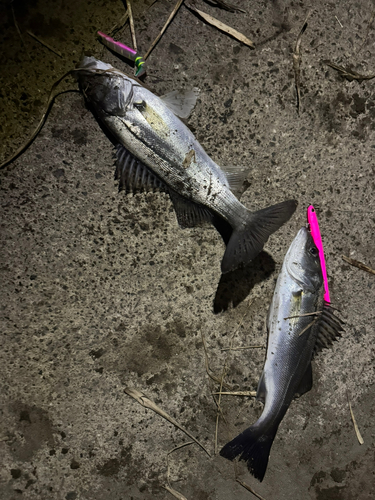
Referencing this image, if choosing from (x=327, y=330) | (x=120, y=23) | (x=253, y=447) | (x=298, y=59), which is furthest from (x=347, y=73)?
(x=253, y=447)

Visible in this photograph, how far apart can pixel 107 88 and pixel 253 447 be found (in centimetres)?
250

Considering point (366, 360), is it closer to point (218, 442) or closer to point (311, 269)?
point (311, 269)

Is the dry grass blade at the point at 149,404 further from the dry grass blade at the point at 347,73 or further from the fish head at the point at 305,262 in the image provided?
the dry grass blade at the point at 347,73

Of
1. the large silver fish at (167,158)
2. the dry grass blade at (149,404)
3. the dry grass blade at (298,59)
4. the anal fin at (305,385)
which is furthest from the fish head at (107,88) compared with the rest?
the anal fin at (305,385)

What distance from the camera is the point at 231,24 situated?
2174mm

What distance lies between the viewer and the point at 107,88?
183cm

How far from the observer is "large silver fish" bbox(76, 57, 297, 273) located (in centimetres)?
186

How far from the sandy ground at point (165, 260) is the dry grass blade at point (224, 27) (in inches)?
1.7

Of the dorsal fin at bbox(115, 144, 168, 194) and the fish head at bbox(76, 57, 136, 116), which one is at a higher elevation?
the fish head at bbox(76, 57, 136, 116)

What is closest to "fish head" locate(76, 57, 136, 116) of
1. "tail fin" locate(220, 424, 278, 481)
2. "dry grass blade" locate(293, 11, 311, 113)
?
"dry grass blade" locate(293, 11, 311, 113)

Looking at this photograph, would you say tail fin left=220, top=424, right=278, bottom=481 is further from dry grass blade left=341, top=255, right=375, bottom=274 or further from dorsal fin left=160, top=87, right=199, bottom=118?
dorsal fin left=160, top=87, right=199, bottom=118

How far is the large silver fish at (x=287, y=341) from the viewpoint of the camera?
6.82 feet

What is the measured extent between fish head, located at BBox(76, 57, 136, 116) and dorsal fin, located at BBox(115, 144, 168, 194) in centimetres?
24

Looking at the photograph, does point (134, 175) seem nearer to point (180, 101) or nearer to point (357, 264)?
point (180, 101)
